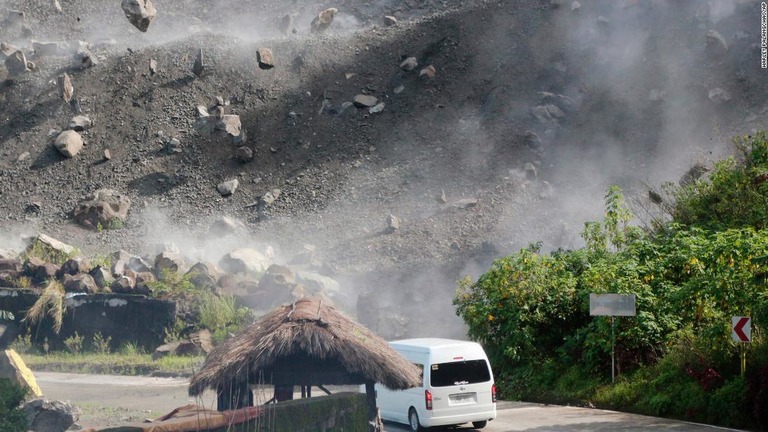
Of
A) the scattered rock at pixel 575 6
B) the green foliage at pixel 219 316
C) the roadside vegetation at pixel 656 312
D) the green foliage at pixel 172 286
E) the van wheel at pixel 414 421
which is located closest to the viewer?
the roadside vegetation at pixel 656 312

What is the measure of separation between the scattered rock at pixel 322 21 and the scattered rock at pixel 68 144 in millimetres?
14550

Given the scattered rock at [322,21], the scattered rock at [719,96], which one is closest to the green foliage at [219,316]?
the scattered rock at [719,96]

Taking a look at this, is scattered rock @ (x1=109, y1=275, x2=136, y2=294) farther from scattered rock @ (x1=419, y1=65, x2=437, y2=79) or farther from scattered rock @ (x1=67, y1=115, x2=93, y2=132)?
scattered rock @ (x1=419, y1=65, x2=437, y2=79)

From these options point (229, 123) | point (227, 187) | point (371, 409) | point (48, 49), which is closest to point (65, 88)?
point (48, 49)

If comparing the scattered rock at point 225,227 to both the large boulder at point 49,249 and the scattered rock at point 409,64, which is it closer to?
the large boulder at point 49,249

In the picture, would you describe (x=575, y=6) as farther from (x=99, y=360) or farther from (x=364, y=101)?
(x=99, y=360)

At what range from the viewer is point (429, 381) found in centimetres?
Answer: 1811

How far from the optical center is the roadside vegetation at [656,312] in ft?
59.2

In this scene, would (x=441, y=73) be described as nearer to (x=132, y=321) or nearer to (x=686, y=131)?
(x=686, y=131)

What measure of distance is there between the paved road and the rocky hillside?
10.0 m

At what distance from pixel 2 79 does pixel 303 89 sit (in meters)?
16.7

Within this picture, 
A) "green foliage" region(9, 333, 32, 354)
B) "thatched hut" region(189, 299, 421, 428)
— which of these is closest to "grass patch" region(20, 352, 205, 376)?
"green foliage" region(9, 333, 32, 354)

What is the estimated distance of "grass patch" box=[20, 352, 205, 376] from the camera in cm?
2994

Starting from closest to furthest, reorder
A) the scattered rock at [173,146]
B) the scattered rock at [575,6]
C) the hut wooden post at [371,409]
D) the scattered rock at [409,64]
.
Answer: the hut wooden post at [371,409], the scattered rock at [173,146], the scattered rock at [409,64], the scattered rock at [575,6]
